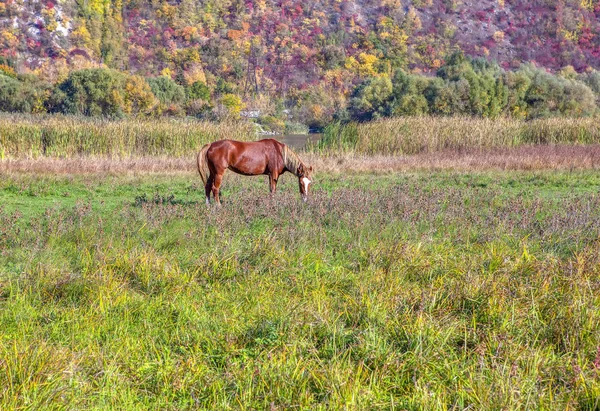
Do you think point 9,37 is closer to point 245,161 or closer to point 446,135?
point 446,135

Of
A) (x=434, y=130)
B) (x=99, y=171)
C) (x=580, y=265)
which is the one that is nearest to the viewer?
(x=580, y=265)

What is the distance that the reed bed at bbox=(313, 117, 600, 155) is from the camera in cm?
2245

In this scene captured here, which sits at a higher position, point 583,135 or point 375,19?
point 375,19

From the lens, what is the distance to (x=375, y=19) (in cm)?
9806

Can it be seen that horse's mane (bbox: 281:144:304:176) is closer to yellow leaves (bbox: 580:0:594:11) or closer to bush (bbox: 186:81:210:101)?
bush (bbox: 186:81:210:101)

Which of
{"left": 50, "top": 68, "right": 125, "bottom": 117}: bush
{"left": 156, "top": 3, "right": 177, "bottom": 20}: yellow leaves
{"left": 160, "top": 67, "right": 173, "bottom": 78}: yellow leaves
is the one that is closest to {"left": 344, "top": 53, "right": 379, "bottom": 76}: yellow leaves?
{"left": 160, "top": 67, "right": 173, "bottom": 78}: yellow leaves

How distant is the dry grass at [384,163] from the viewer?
1655 centimetres

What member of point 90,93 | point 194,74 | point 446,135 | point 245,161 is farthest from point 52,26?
point 245,161

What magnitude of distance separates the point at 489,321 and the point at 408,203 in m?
4.57

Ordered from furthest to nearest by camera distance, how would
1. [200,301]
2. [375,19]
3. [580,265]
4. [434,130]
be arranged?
1. [375,19]
2. [434,130]
3. [580,265]
4. [200,301]

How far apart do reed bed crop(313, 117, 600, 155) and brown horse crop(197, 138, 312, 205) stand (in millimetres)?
10802

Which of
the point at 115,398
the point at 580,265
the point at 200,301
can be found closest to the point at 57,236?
the point at 200,301

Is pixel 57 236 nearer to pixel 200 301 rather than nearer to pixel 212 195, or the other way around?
pixel 200 301

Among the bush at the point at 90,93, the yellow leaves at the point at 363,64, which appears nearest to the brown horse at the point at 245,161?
the bush at the point at 90,93
